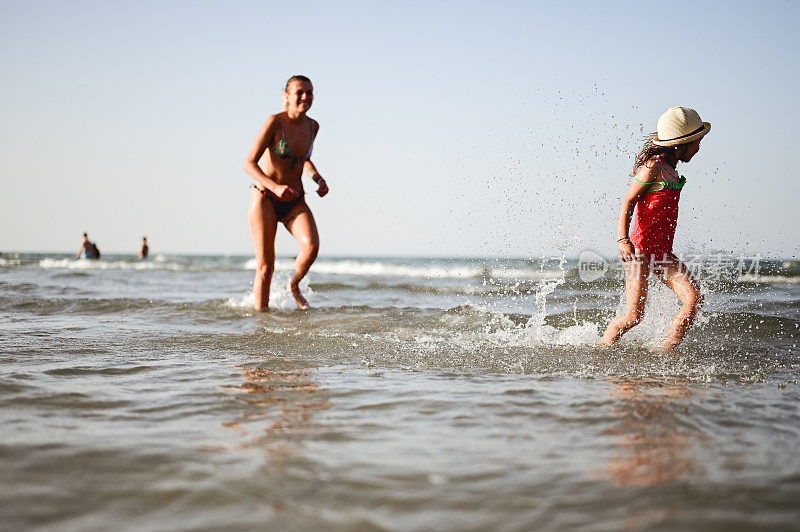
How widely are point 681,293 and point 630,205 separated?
2.29 ft

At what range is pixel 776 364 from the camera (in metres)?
4.09

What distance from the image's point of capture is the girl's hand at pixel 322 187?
656cm

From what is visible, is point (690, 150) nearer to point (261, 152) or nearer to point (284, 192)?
point (284, 192)

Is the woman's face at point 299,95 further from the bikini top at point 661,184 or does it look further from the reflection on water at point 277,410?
the reflection on water at point 277,410

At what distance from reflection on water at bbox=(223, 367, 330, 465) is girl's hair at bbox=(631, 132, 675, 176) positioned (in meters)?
Result: 2.73

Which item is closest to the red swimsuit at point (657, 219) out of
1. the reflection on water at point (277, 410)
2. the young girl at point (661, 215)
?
the young girl at point (661, 215)

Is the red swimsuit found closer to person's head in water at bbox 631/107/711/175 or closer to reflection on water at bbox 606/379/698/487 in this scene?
person's head in water at bbox 631/107/711/175

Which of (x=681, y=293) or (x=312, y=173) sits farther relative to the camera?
(x=312, y=173)

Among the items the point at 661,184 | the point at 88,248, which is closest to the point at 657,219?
the point at 661,184

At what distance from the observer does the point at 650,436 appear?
7.27 feet

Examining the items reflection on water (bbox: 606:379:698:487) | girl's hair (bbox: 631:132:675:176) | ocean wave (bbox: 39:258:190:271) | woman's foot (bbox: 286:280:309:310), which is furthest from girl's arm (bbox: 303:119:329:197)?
ocean wave (bbox: 39:258:190:271)

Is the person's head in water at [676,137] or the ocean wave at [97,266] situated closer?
the person's head in water at [676,137]

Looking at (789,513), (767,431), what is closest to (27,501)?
(789,513)

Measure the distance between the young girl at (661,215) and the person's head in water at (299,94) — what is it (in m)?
3.10
